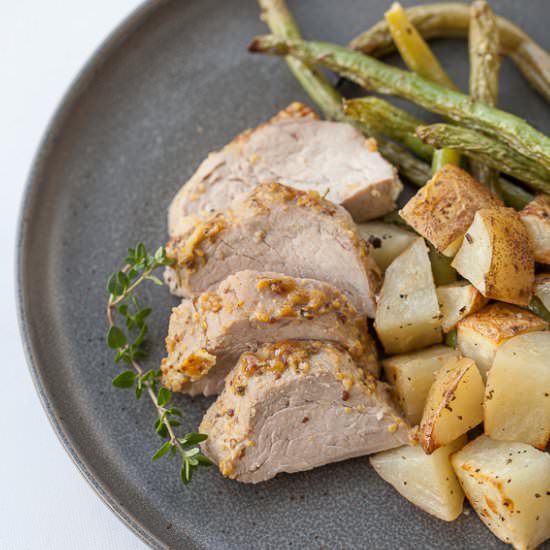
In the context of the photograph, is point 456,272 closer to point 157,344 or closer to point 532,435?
point 532,435

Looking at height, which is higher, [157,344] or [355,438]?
[157,344]

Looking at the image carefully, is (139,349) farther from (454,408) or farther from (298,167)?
(454,408)

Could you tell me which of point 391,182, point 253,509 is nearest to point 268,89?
point 391,182

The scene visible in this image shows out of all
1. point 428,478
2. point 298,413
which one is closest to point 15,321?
point 298,413

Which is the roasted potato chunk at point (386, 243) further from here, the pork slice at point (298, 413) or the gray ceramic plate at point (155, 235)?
the gray ceramic plate at point (155, 235)

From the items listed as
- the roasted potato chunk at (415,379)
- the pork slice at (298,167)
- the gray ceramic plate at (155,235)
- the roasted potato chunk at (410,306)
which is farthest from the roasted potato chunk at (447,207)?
the gray ceramic plate at (155,235)

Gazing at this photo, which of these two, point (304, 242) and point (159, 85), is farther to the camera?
point (159, 85)

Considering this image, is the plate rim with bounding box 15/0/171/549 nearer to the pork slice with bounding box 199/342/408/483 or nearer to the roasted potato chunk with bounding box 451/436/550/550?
the pork slice with bounding box 199/342/408/483

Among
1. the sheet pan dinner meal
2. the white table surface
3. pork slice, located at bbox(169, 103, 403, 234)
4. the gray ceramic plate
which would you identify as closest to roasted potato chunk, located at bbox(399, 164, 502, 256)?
the sheet pan dinner meal
